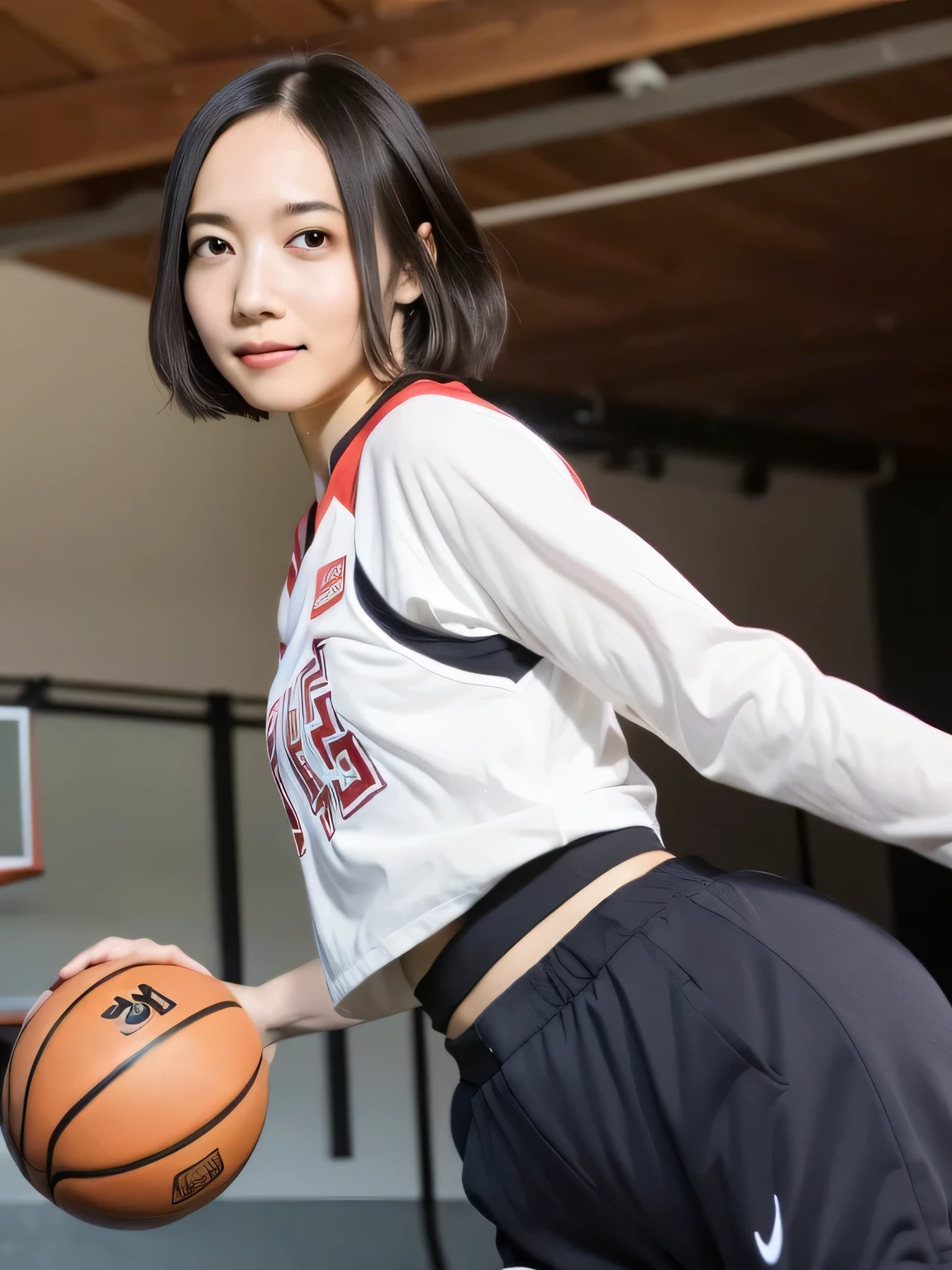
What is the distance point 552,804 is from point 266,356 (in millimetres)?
436

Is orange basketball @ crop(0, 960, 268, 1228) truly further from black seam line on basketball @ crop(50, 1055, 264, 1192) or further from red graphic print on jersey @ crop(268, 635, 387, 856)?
red graphic print on jersey @ crop(268, 635, 387, 856)

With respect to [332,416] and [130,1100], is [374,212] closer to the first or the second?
[332,416]

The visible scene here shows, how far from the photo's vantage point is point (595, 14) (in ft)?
7.56

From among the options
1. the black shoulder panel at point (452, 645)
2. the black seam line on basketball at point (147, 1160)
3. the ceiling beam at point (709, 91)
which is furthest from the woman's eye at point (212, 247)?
the ceiling beam at point (709, 91)

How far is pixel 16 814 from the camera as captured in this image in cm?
323

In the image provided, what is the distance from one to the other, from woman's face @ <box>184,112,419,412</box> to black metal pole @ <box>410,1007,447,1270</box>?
2.52 meters

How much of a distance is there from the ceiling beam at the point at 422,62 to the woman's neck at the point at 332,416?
148 centimetres

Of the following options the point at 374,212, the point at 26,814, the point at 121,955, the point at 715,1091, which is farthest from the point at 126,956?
the point at 26,814

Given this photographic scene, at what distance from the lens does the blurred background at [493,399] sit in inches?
114

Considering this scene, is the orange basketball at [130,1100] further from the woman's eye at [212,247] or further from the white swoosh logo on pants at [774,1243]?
the woman's eye at [212,247]

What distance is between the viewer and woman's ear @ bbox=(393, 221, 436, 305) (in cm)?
108

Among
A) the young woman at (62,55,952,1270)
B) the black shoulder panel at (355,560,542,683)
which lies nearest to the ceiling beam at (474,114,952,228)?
the young woman at (62,55,952,1270)

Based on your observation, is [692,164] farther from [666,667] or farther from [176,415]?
[666,667]

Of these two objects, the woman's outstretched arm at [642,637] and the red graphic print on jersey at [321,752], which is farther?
the red graphic print on jersey at [321,752]
